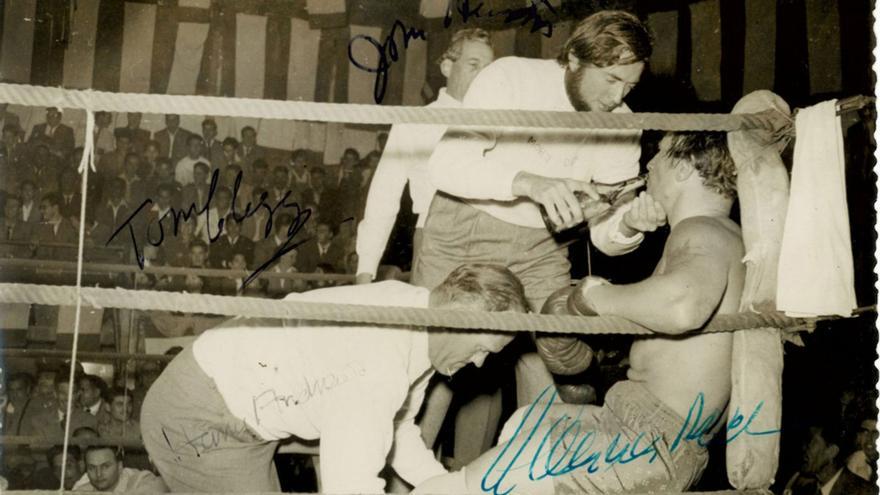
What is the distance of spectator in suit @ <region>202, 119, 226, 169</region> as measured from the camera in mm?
7641

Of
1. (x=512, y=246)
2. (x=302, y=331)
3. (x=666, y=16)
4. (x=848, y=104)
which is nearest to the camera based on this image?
(x=848, y=104)

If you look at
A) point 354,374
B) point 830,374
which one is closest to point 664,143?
point 354,374

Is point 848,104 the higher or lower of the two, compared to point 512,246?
higher

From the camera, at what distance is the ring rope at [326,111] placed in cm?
152

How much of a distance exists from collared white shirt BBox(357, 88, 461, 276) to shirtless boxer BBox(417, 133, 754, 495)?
1.15m

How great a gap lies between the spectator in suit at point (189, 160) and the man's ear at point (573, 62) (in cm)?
578

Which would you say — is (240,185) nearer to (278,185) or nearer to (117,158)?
(278,185)

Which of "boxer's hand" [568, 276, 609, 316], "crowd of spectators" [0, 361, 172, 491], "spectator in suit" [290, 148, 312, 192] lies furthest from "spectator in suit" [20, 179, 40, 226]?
"boxer's hand" [568, 276, 609, 316]

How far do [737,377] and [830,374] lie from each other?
3.95 metres

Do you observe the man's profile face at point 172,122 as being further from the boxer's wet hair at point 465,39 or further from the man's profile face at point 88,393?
the boxer's wet hair at point 465,39

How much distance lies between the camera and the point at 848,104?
5.73 ft

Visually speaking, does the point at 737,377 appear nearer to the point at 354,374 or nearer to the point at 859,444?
the point at 354,374
